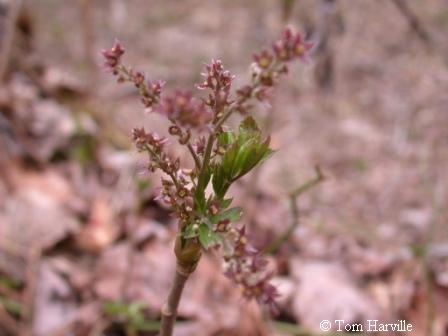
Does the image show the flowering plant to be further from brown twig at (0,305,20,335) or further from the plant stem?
brown twig at (0,305,20,335)

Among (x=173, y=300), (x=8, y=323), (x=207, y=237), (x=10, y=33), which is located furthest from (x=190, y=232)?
(x=10, y=33)

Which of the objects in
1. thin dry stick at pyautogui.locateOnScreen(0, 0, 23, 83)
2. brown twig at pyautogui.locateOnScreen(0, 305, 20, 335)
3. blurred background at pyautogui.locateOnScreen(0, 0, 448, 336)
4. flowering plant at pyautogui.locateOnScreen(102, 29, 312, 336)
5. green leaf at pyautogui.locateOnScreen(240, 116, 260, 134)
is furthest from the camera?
thin dry stick at pyautogui.locateOnScreen(0, 0, 23, 83)

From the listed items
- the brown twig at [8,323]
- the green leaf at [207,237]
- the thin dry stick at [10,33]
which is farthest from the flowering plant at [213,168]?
the thin dry stick at [10,33]

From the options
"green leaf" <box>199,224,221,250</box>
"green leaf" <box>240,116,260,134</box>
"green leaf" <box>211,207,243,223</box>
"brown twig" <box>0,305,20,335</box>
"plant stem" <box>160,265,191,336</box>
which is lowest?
"plant stem" <box>160,265,191,336</box>

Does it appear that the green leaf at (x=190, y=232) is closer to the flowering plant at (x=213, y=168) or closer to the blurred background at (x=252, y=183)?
the flowering plant at (x=213, y=168)

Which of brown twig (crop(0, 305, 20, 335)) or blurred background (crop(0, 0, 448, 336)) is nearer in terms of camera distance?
brown twig (crop(0, 305, 20, 335))

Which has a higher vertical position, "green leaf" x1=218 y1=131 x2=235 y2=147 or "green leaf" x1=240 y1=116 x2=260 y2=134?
"green leaf" x1=240 y1=116 x2=260 y2=134

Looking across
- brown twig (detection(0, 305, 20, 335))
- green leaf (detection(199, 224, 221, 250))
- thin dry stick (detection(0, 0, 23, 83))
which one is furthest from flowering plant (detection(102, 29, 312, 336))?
thin dry stick (detection(0, 0, 23, 83))
